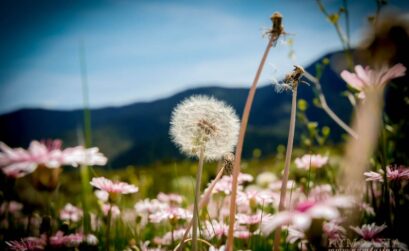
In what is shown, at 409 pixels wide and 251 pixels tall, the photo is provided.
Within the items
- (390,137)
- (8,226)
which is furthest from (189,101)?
(390,137)

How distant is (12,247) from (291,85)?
1.44 m

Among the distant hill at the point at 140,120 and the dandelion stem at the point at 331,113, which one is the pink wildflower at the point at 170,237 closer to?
the dandelion stem at the point at 331,113

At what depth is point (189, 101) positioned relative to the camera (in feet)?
5.86

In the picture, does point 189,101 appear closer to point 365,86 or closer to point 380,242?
point 365,86

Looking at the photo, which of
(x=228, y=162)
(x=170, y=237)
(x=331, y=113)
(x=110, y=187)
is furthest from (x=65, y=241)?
(x=331, y=113)

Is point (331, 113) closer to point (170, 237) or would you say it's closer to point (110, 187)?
point (170, 237)

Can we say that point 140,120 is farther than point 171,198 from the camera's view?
Yes

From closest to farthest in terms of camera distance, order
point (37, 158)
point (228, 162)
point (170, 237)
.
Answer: point (37, 158) → point (228, 162) → point (170, 237)

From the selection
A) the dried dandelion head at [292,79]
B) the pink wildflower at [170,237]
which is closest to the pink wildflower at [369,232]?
the dried dandelion head at [292,79]

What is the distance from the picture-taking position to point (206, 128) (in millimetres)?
1499

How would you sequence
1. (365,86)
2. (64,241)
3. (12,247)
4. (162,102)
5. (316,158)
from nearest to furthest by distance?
(365,86), (12,247), (64,241), (316,158), (162,102)

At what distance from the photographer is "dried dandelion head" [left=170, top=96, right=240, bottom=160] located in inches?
58.6

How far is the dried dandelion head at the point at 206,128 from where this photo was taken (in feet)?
4.89

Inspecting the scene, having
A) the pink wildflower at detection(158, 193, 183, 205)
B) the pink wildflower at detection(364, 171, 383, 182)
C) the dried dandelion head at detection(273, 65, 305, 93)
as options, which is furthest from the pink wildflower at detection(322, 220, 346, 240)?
the pink wildflower at detection(158, 193, 183, 205)
